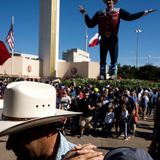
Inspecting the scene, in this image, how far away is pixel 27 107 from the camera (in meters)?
2.11

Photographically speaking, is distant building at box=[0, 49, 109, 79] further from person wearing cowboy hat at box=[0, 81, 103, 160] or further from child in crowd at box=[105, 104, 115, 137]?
person wearing cowboy hat at box=[0, 81, 103, 160]

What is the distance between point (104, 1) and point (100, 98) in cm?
1646

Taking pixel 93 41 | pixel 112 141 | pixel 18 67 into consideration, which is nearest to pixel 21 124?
pixel 112 141

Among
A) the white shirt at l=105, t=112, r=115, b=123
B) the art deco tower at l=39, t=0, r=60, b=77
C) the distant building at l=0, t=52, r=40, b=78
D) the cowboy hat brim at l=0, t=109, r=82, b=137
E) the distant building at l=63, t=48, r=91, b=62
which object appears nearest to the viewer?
the cowboy hat brim at l=0, t=109, r=82, b=137

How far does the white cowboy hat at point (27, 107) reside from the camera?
2090 millimetres

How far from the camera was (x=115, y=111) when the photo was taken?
12477 mm

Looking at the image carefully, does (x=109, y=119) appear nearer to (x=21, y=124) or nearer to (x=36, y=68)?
(x=21, y=124)

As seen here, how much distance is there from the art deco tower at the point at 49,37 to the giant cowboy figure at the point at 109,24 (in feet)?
96.6

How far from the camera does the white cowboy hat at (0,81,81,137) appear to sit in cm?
209

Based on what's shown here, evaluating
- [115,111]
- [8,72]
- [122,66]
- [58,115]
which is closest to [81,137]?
[115,111]

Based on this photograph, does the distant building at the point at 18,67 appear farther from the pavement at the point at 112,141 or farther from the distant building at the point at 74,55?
the pavement at the point at 112,141

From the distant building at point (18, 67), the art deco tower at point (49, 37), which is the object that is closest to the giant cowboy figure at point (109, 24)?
the distant building at point (18, 67)

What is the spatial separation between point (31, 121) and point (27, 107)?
0.31 feet

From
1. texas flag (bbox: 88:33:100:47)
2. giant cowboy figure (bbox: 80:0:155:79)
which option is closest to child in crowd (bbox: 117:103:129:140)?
giant cowboy figure (bbox: 80:0:155:79)
